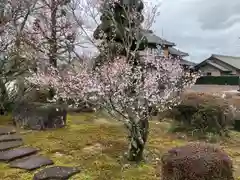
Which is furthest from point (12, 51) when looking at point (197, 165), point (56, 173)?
point (197, 165)

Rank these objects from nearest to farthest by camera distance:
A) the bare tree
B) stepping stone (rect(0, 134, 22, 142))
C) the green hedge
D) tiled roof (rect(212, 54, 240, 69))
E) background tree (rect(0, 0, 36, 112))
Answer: stepping stone (rect(0, 134, 22, 142)), background tree (rect(0, 0, 36, 112)), the bare tree, the green hedge, tiled roof (rect(212, 54, 240, 69))

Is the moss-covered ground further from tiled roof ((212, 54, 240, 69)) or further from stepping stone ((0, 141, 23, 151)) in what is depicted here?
tiled roof ((212, 54, 240, 69))

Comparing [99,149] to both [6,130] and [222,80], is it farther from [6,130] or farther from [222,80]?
[222,80]

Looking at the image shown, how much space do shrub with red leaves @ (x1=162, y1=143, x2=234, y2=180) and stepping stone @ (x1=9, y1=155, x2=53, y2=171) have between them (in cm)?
240

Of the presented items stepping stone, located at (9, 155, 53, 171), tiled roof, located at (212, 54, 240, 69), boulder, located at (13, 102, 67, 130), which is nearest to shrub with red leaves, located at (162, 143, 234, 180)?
stepping stone, located at (9, 155, 53, 171)

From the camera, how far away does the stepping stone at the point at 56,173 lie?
4937 mm

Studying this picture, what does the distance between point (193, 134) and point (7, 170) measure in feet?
16.7

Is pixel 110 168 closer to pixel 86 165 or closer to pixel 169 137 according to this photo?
pixel 86 165

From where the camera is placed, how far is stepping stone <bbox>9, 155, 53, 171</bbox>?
5.56 m

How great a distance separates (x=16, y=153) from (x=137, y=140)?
8.07ft

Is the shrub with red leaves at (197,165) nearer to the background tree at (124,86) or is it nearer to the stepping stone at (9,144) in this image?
the background tree at (124,86)

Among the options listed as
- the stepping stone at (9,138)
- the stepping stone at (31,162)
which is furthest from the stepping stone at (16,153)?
the stepping stone at (9,138)

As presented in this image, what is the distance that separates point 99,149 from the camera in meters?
6.75

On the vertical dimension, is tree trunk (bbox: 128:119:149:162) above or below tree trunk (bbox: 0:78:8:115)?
below
